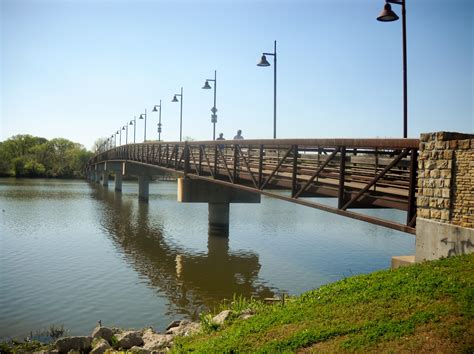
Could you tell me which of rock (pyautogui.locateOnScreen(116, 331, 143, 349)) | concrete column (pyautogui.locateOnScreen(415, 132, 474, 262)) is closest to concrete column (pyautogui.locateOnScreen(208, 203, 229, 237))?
rock (pyautogui.locateOnScreen(116, 331, 143, 349))

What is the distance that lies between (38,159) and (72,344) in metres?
135

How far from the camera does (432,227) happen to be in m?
11.7

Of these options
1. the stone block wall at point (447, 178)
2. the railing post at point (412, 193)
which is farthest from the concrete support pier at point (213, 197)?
the stone block wall at point (447, 178)

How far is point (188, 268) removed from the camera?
2314 centimetres

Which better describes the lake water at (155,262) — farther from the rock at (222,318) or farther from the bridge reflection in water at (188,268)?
the rock at (222,318)

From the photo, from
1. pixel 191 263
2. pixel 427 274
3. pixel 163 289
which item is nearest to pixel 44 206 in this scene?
pixel 191 263

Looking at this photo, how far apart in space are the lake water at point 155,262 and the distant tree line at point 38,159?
295 feet

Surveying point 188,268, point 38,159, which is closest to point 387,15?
point 188,268

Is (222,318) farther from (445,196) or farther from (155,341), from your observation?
(445,196)

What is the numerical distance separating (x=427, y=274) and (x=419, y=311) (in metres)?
1.84

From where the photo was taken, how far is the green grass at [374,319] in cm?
729

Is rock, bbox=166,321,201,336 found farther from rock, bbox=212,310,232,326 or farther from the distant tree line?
the distant tree line

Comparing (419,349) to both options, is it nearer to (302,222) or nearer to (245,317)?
(245,317)

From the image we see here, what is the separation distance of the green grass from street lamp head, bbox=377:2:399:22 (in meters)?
8.06
